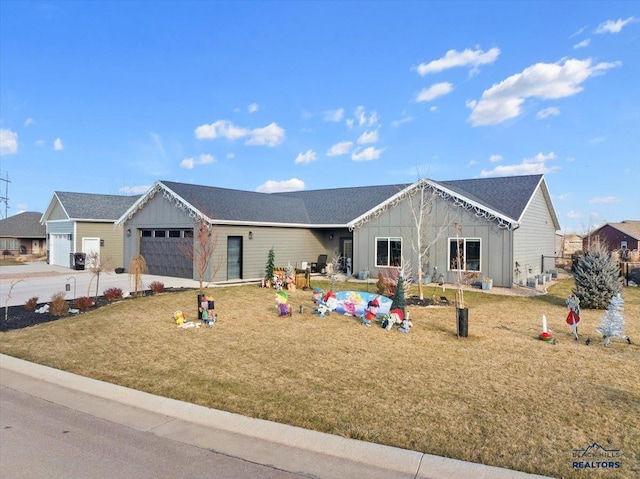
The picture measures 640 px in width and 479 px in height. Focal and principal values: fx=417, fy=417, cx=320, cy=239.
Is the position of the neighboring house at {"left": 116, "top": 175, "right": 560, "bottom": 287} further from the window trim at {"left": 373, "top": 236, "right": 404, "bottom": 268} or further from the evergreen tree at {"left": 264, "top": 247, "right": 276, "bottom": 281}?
the evergreen tree at {"left": 264, "top": 247, "right": 276, "bottom": 281}

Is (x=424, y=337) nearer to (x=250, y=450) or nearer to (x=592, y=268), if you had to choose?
(x=250, y=450)

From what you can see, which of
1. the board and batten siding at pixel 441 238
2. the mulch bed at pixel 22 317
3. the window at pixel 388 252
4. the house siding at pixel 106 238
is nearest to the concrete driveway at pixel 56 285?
the mulch bed at pixel 22 317

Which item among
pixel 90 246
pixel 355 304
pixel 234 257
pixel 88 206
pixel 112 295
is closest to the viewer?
pixel 355 304

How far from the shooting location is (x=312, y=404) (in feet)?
17.8

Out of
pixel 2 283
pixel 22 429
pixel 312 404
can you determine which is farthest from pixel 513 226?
pixel 2 283

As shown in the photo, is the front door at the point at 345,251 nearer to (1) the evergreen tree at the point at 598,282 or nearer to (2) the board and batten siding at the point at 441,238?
(2) the board and batten siding at the point at 441,238

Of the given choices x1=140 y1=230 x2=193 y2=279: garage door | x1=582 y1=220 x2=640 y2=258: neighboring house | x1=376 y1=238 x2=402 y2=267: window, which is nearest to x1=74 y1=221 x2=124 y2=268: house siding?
x1=140 y1=230 x2=193 y2=279: garage door

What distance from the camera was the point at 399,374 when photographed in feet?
21.9

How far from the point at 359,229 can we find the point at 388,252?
200cm

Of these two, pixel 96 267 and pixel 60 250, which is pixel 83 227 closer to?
pixel 60 250

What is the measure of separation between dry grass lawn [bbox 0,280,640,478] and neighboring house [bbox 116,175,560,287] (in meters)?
6.73

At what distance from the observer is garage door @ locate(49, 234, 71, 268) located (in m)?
29.4

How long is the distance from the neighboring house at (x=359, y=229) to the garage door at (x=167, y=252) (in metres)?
0.05

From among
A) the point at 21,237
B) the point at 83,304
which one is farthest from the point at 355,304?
the point at 21,237
